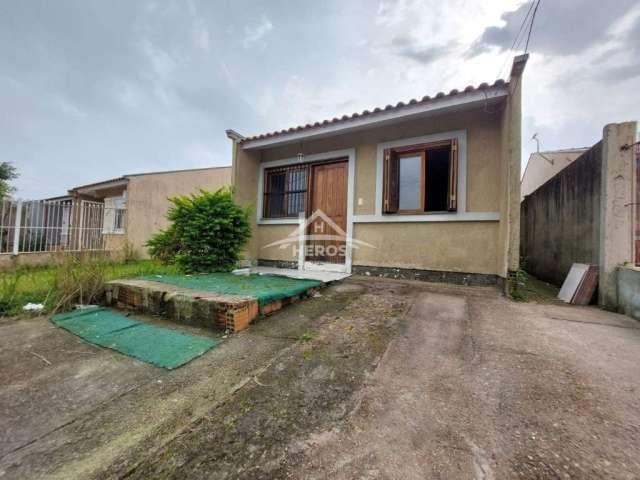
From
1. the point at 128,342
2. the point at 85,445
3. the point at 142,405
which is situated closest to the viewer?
the point at 85,445

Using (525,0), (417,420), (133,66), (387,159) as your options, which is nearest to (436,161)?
(387,159)

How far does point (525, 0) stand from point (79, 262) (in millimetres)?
7075

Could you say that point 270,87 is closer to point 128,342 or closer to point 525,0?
point 525,0

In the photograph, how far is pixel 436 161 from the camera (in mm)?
4844

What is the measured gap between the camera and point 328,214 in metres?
5.54

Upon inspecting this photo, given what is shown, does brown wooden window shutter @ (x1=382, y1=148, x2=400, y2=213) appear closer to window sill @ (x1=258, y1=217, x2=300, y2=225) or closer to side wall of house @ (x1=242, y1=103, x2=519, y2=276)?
side wall of house @ (x1=242, y1=103, x2=519, y2=276)

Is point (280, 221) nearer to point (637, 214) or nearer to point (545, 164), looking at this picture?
point (637, 214)

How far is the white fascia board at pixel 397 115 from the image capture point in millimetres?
3654

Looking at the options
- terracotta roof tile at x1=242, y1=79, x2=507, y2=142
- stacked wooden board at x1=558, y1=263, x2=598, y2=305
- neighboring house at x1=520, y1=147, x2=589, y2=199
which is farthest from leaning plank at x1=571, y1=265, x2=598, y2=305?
neighboring house at x1=520, y1=147, x2=589, y2=199

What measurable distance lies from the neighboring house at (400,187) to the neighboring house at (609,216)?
3.27 feet

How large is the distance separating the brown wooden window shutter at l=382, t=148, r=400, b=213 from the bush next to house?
2.89 metres

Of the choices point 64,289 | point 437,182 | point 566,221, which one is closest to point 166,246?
point 64,289

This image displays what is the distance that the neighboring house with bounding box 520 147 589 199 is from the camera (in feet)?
31.7

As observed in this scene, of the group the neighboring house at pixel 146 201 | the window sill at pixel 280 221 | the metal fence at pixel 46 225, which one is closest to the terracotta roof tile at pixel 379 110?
the window sill at pixel 280 221
